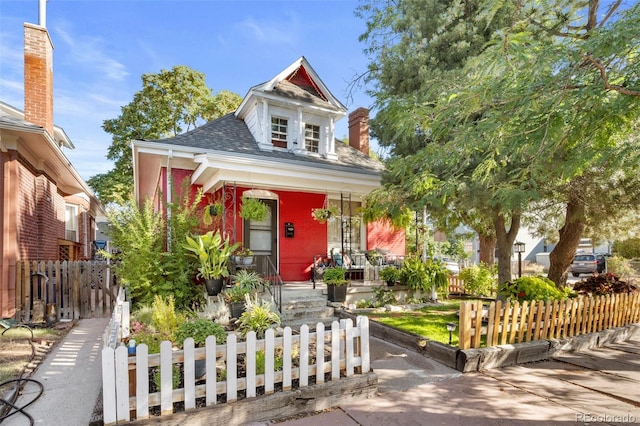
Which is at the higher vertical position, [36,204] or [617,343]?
[36,204]

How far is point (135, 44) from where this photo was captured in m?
11.1

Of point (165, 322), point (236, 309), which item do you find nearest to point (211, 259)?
point (236, 309)

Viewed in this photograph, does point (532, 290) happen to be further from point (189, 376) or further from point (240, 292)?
point (189, 376)

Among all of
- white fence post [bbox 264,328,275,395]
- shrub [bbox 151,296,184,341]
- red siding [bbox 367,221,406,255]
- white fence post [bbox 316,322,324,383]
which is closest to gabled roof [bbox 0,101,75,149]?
shrub [bbox 151,296,184,341]

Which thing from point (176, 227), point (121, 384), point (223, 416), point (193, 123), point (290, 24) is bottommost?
point (223, 416)

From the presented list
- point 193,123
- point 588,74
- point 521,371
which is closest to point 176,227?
point 521,371

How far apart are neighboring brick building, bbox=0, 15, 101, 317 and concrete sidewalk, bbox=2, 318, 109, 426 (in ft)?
9.87

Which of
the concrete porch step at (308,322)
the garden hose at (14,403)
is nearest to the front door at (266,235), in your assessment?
the concrete porch step at (308,322)

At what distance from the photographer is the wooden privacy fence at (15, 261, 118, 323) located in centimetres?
755

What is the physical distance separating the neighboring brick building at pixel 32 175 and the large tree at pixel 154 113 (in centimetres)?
901

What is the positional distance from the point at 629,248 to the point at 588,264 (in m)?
3.86

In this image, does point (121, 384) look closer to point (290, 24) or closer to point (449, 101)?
point (449, 101)

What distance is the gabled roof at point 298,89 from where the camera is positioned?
10.5 metres

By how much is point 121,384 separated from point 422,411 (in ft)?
10.1
